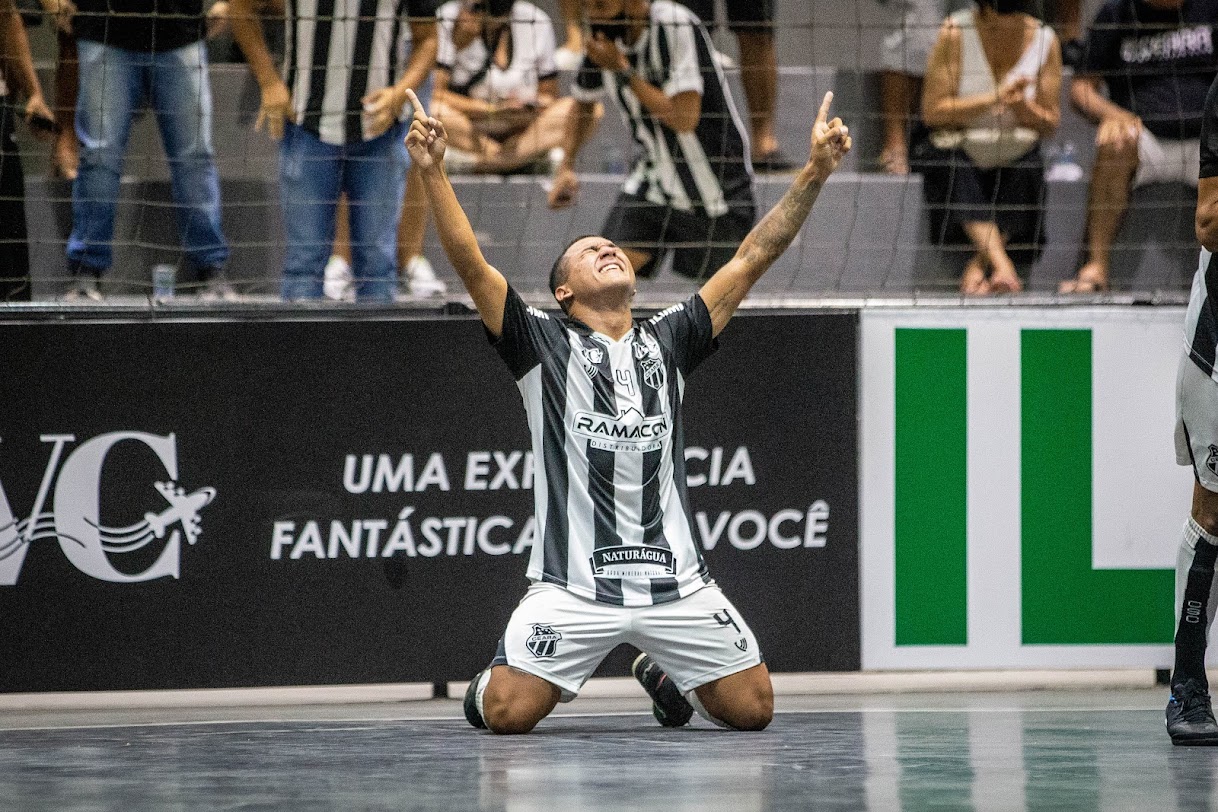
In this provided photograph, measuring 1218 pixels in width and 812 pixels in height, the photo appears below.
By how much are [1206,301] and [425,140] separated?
2308 mm

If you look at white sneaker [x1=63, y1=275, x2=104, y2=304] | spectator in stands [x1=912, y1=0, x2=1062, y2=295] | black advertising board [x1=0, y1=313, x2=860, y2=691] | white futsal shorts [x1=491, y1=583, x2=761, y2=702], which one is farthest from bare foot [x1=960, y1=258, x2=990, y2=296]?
white sneaker [x1=63, y1=275, x2=104, y2=304]

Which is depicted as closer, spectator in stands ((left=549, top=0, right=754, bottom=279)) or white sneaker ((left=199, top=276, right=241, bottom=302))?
white sneaker ((left=199, top=276, right=241, bottom=302))

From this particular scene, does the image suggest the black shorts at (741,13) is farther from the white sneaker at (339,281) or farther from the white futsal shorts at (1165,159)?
the white sneaker at (339,281)

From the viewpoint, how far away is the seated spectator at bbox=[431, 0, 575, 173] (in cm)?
788

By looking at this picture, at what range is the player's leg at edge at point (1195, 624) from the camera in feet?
15.6

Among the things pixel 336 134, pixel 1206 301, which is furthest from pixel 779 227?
pixel 336 134

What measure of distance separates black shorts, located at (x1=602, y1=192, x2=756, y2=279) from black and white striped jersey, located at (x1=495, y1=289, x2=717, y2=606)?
5.74ft

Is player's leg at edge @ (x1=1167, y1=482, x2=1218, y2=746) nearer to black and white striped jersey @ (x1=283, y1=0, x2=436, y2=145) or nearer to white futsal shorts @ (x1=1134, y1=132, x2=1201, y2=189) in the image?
white futsal shorts @ (x1=1134, y1=132, x2=1201, y2=189)

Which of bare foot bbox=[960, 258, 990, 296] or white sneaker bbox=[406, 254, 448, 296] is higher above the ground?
white sneaker bbox=[406, 254, 448, 296]

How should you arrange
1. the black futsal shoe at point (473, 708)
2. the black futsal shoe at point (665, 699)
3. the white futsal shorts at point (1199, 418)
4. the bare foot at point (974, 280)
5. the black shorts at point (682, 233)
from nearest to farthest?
the white futsal shorts at point (1199, 418) < the black futsal shoe at point (473, 708) < the black futsal shoe at point (665, 699) < the black shorts at point (682, 233) < the bare foot at point (974, 280)

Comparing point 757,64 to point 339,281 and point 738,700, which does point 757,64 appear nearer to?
point 339,281

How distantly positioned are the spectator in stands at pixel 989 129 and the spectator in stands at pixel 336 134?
2.43m

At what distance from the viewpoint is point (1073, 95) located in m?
7.79

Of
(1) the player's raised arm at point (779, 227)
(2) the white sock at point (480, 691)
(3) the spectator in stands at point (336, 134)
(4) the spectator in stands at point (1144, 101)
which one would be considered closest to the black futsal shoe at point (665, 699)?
Result: (2) the white sock at point (480, 691)
